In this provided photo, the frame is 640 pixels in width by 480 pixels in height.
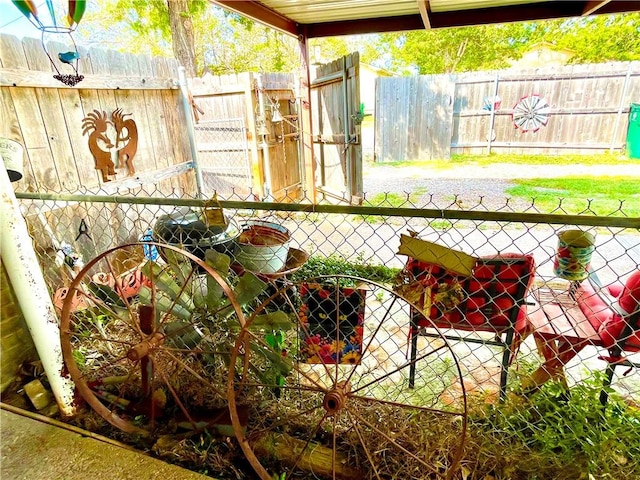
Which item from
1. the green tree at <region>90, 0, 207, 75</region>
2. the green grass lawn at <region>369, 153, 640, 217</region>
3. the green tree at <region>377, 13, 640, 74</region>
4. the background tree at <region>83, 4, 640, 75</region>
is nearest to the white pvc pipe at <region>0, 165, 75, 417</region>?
the green grass lawn at <region>369, 153, 640, 217</region>

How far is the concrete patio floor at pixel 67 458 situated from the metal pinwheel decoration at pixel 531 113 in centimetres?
811

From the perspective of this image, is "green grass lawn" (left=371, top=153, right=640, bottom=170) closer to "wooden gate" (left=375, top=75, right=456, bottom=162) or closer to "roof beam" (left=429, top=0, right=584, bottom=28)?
"wooden gate" (left=375, top=75, right=456, bottom=162)

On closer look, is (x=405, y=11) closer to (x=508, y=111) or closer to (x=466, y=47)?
(x=508, y=111)

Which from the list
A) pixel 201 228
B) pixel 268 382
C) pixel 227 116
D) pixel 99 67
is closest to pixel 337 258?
pixel 201 228

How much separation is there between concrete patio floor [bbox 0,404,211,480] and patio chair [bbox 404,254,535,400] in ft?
3.63

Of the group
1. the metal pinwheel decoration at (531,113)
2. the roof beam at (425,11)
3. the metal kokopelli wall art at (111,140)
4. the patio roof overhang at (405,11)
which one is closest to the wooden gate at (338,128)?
the patio roof overhang at (405,11)

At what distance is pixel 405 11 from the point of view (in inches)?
135

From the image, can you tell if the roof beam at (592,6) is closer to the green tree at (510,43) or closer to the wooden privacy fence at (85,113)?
the wooden privacy fence at (85,113)

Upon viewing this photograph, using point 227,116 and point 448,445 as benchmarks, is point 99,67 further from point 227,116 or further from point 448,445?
point 448,445

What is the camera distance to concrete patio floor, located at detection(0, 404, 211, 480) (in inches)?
49.2

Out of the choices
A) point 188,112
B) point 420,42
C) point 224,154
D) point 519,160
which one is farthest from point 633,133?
point 420,42

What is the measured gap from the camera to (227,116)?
5000 millimetres

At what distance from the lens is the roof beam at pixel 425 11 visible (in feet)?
9.51

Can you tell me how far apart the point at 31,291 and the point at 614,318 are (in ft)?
7.95
